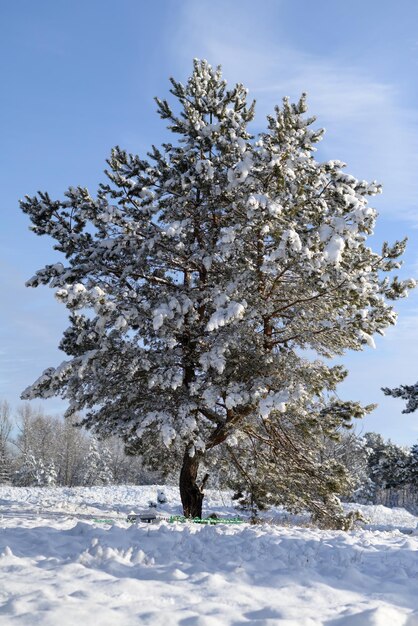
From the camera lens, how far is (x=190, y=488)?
14445 millimetres

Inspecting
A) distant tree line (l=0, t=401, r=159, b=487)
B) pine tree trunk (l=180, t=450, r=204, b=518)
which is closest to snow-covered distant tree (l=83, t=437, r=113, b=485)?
distant tree line (l=0, t=401, r=159, b=487)

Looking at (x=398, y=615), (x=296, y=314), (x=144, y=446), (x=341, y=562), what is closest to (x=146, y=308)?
(x=296, y=314)

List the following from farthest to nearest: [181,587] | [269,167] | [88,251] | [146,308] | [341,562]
Answer: [88,251] → [146,308] → [269,167] → [341,562] → [181,587]

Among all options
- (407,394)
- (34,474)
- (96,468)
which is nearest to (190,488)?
(407,394)

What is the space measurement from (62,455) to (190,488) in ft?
183

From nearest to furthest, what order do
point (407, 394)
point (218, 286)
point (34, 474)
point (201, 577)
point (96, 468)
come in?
point (201, 577), point (218, 286), point (407, 394), point (34, 474), point (96, 468)

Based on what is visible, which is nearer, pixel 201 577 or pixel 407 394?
pixel 201 577

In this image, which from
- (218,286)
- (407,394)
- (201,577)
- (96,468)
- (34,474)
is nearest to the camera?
(201,577)

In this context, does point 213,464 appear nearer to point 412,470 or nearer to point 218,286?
point 218,286

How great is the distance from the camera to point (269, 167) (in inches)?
474

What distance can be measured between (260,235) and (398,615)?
29.7 feet

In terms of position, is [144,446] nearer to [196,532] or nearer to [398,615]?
[196,532]

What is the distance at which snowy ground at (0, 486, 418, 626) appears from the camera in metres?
4.68

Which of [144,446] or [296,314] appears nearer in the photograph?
[296,314]
